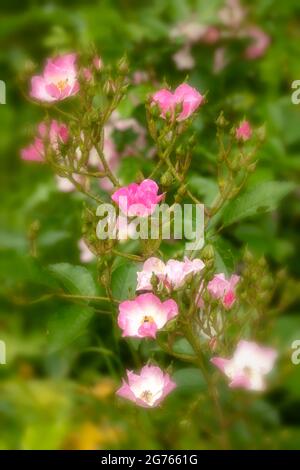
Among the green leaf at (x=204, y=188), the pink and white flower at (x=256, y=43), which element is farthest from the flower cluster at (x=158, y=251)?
the pink and white flower at (x=256, y=43)

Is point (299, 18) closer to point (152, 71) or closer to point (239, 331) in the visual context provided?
point (152, 71)

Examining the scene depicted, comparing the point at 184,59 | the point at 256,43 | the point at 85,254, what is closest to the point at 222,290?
the point at 85,254

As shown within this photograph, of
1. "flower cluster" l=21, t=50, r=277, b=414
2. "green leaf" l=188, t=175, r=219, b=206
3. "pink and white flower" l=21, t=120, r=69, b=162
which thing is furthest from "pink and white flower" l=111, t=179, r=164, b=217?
"green leaf" l=188, t=175, r=219, b=206

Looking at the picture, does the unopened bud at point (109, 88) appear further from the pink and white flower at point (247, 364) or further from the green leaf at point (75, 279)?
the pink and white flower at point (247, 364)

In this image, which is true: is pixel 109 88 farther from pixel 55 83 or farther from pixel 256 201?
pixel 256 201

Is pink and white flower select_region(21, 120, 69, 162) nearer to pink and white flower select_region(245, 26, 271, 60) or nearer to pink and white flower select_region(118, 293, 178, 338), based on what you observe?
pink and white flower select_region(118, 293, 178, 338)
